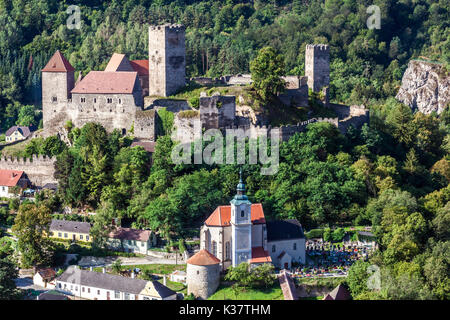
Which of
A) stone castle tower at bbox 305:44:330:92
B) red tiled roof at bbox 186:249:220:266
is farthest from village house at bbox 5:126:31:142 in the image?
red tiled roof at bbox 186:249:220:266

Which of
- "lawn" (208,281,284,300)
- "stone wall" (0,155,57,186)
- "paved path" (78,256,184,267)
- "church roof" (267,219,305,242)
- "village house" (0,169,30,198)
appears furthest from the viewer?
"stone wall" (0,155,57,186)

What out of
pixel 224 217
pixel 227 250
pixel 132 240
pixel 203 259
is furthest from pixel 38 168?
pixel 203 259

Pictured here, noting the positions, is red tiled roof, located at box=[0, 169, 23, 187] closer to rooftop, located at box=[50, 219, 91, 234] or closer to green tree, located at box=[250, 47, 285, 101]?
rooftop, located at box=[50, 219, 91, 234]

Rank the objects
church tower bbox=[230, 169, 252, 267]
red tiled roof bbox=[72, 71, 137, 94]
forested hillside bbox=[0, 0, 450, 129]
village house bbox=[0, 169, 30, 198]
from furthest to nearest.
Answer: forested hillside bbox=[0, 0, 450, 129]
red tiled roof bbox=[72, 71, 137, 94]
village house bbox=[0, 169, 30, 198]
church tower bbox=[230, 169, 252, 267]

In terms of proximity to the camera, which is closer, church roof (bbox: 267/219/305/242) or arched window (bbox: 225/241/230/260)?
arched window (bbox: 225/241/230/260)

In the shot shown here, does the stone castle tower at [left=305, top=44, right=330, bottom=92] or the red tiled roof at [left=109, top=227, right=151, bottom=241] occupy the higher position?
the stone castle tower at [left=305, top=44, right=330, bottom=92]

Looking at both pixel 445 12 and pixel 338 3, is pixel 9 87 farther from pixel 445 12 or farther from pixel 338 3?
pixel 445 12

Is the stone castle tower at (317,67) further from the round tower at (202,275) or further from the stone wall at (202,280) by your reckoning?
the stone wall at (202,280)

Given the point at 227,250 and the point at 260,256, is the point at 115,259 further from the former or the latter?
the point at 260,256
